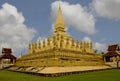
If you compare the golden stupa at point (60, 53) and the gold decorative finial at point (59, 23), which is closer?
the golden stupa at point (60, 53)

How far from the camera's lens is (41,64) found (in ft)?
137

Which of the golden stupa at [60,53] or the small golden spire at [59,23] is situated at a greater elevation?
the small golden spire at [59,23]

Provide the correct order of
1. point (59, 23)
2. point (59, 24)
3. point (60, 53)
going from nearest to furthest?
point (60, 53), point (59, 24), point (59, 23)

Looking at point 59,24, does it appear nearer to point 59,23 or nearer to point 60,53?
point 59,23

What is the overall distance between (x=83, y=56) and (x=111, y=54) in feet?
31.2

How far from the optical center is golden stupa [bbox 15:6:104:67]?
39594 mm

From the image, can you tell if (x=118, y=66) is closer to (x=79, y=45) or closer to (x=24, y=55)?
(x=79, y=45)

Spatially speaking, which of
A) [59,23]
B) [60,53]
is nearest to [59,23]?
[59,23]

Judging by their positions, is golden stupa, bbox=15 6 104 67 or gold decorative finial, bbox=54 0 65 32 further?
gold decorative finial, bbox=54 0 65 32

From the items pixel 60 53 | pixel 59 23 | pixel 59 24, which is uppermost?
pixel 59 23

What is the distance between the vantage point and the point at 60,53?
3984cm

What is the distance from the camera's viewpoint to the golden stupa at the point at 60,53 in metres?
39.6

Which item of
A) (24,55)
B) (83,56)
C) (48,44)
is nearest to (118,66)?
(83,56)

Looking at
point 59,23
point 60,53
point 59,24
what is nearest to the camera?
point 60,53
